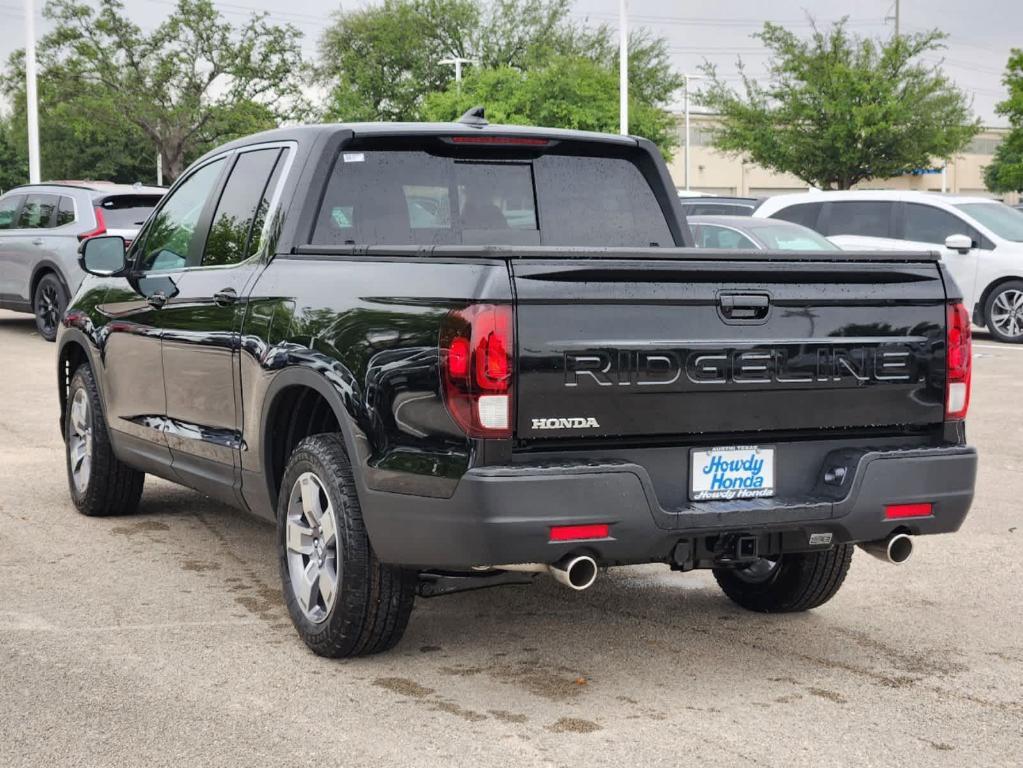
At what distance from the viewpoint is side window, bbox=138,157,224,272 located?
6.70 m

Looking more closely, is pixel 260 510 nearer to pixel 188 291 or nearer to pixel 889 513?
pixel 188 291

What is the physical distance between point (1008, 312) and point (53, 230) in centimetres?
1117

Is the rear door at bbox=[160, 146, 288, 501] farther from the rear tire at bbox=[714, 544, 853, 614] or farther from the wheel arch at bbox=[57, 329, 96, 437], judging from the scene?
the rear tire at bbox=[714, 544, 853, 614]

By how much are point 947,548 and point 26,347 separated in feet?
43.1

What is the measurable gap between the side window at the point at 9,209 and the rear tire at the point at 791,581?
14478mm

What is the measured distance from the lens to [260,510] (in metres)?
5.83

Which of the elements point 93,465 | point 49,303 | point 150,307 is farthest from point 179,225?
point 49,303

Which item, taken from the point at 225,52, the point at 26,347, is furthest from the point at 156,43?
the point at 26,347

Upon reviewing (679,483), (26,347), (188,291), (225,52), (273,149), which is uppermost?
(225,52)

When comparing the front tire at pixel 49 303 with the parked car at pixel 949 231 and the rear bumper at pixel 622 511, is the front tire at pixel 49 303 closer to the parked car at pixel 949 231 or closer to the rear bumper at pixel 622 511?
the parked car at pixel 949 231

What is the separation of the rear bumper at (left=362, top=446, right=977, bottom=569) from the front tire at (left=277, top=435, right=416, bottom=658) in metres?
0.17

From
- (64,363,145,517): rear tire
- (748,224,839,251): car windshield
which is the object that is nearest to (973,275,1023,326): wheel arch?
(748,224,839,251): car windshield

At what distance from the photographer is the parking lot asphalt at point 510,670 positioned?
432 cm

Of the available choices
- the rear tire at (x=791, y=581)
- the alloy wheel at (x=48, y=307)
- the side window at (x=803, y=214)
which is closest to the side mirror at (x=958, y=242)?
the side window at (x=803, y=214)
